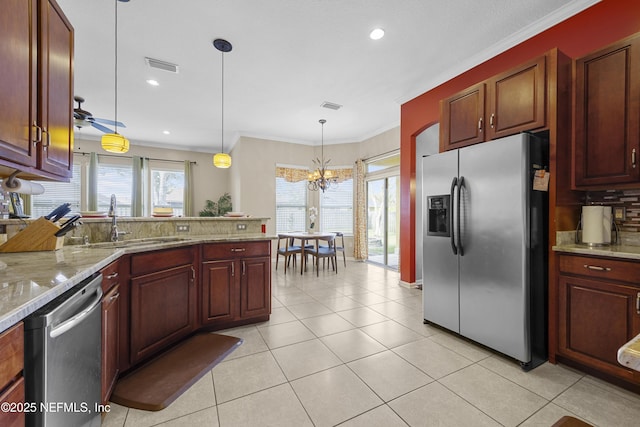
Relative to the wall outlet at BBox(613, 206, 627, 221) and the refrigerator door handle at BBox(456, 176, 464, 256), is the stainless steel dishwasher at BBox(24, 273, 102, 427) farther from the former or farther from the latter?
the wall outlet at BBox(613, 206, 627, 221)

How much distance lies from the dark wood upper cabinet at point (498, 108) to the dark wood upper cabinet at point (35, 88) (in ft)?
10.5

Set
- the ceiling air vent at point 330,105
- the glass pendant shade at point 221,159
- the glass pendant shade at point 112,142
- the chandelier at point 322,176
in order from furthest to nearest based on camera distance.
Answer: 1. the chandelier at point 322,176
2. the ceiling air vent at point 330,105
3. the glass pendant shade at point 221,159
4. the glass pendant shade at point 112,142

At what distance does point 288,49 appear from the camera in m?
3.08

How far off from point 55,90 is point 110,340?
1561mm

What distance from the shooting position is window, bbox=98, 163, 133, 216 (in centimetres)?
644

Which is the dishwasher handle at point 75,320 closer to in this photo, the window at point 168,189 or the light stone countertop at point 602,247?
the light stone countertop at point 602,247

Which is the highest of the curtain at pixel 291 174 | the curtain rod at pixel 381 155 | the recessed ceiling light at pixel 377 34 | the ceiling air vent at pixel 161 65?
the ceiling air vent at pixel 161 65

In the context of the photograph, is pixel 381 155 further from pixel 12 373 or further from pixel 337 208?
pixel 12 373

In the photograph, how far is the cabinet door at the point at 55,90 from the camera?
58.3 inches

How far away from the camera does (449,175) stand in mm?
2529

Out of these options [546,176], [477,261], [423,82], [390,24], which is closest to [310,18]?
[390,24]

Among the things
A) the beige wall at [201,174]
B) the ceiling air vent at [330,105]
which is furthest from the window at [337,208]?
the beige wall at [201,174]

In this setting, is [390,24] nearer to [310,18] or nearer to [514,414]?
[310,18]

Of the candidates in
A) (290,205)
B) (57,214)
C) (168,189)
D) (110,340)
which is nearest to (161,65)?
(57,214)
